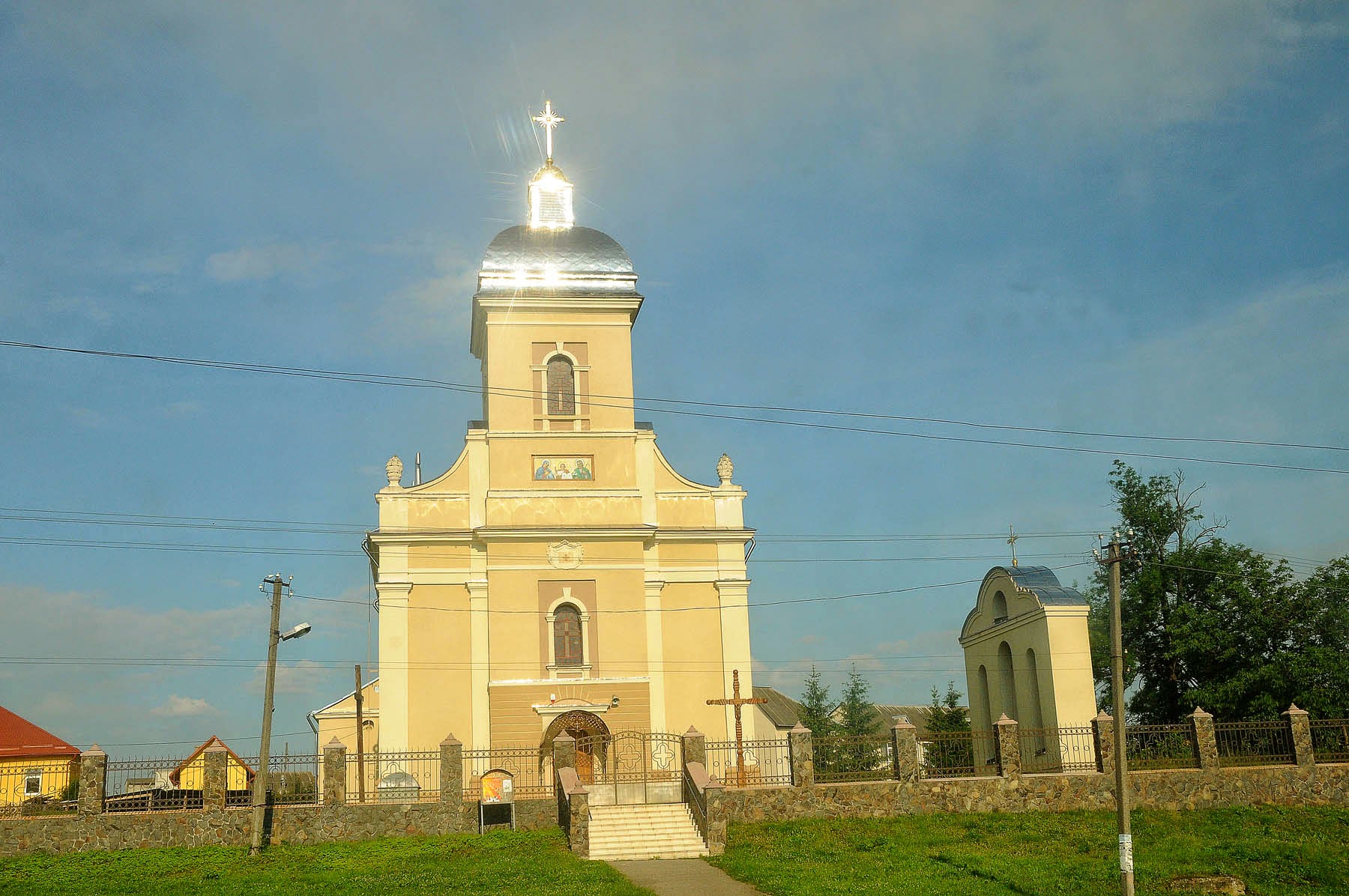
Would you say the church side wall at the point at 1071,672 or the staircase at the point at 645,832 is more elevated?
the church side wall at the point at 1071,672

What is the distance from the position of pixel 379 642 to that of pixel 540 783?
5.25 m

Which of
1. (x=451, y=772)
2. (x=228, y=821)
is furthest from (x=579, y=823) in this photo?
(x=228, y=821)

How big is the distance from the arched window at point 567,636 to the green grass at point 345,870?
699 centimetres

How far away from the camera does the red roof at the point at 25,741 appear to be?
40000 millimetres

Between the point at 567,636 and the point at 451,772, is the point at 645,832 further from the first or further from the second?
the point at 567,636

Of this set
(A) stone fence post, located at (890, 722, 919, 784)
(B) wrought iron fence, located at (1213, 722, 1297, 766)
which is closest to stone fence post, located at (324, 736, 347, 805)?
(A) stone fence post, located at (890, 722, 919, 784)

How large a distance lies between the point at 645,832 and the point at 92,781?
9163 mm

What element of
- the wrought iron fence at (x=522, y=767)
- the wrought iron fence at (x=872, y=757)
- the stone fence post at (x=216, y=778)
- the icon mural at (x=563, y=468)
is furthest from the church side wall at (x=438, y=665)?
the wrought iron fence at (x=872, y=757)

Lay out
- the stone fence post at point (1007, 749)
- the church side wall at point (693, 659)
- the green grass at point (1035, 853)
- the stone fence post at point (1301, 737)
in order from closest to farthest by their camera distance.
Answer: the green grass at point (1035, 853), the stone fence post at point (1007, 749), the stone fence post at point (1301, 737), the church side wall at point (693, 659)

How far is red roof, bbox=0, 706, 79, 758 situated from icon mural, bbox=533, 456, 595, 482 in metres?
20.4

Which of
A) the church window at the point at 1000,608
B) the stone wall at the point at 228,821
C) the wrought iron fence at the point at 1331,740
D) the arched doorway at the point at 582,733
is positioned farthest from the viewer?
the church window at the point at 1000,608

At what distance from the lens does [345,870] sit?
19.1 metres

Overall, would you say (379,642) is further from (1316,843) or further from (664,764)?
(1316,843)

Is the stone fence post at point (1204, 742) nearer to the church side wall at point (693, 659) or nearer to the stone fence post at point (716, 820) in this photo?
the stone fence post at point (716, 820)
